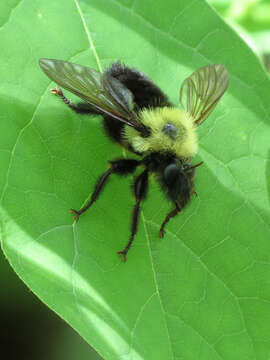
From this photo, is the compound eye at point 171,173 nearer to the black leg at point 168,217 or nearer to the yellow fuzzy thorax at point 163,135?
the yellow fuzzy thorax at point 163,135

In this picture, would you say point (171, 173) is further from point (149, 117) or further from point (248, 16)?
point (248, 16)

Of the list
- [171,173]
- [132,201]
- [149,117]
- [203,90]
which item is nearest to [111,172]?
[132,201]

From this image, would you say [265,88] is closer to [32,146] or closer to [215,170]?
[215,170]

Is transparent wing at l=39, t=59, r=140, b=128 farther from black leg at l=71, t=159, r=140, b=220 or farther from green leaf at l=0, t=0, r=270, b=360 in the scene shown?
black leg at l=71, t=159, r=140, b=220

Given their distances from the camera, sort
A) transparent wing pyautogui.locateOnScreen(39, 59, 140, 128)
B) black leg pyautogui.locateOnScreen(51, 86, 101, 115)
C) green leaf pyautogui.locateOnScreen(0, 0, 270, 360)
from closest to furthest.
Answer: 1. green leaf pyautogui.locateOnScreen(0, 0, 270, 360)
2. transparent wing pyautogui.locateOnScreen(39, 59, 140, 128)
3. black leg pyautogui.locateOnScreen(51, 86, 101, 115)

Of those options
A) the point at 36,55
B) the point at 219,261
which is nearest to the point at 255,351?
the point at 219,261

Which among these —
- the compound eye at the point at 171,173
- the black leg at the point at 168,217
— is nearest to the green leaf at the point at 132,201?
the black leg at the point at 168,217

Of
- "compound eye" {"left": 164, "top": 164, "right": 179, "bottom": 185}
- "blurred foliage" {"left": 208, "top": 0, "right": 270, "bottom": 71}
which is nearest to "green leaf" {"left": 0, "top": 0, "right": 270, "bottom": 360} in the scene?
"compound eye" {"left": 164, "top": 164, "right": 179, "bottom": 185}
